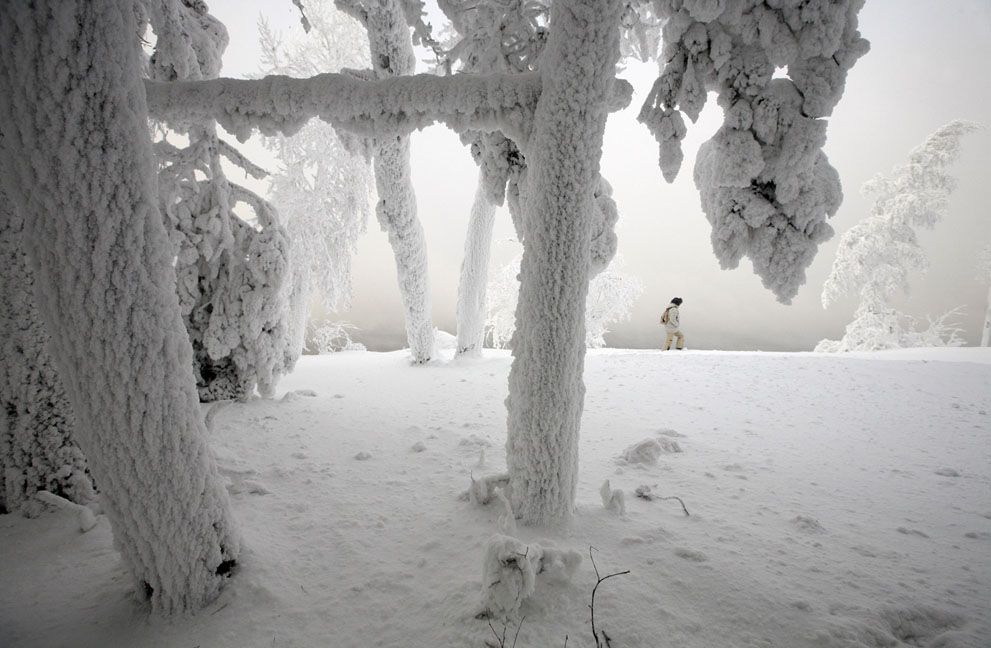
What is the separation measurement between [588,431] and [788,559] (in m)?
2.41

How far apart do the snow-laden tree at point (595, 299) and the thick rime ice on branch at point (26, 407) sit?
1311 centimetres

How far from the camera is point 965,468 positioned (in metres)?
3.71

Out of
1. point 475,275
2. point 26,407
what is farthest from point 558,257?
point 475,275

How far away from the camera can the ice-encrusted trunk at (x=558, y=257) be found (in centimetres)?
225

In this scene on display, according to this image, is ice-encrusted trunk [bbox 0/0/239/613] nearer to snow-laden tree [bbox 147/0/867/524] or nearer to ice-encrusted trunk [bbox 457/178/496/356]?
snow-laden tree [bbox 147/0/867/524]

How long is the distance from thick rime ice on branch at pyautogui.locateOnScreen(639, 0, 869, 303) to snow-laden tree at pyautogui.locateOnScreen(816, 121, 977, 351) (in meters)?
14.0

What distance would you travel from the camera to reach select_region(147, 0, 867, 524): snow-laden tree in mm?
2268

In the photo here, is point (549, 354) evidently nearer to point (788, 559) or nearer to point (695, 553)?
point (695, 553)

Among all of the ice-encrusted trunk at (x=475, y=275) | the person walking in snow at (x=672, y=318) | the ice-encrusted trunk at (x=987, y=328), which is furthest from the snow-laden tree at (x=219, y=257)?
the ice-encrusted trunk at (x=987, y=328)

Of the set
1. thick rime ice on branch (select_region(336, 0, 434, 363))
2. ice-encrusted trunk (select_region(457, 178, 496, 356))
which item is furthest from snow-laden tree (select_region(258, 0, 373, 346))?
ice-encrusted trunk (select_region(457, 178, 496, 356))

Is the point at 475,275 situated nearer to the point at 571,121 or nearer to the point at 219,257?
the point at 219,257

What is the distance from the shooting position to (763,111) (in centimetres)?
237

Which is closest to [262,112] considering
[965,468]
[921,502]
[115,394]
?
[115,394]

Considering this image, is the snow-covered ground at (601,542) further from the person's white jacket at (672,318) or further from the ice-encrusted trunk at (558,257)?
the person's white jacket at (672,318)
